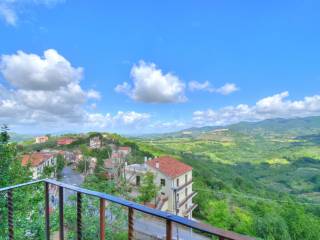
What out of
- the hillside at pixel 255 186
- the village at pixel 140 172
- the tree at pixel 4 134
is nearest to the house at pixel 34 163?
the tree at pixel 4 134

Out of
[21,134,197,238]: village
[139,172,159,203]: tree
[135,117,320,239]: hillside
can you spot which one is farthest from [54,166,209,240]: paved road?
[135,117,320,239]: hillside

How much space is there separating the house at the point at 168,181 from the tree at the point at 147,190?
1.18 meters

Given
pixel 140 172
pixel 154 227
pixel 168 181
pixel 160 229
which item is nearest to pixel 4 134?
pixel 154 227

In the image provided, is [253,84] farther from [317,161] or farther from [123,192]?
[123,192]

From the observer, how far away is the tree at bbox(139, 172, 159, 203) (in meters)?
16.3

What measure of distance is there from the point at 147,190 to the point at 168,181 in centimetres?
352

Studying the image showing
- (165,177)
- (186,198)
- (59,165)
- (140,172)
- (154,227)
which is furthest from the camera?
(186,198)

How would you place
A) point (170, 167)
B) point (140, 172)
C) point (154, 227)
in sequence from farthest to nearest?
1. point (170, 167)
2. point (140, 172)
3. point (154, 227)

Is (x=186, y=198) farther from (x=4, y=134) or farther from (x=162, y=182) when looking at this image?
(x=4, y=134)

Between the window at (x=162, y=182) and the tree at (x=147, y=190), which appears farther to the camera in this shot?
the window at (x=162, y=182)

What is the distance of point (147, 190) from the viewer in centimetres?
1675

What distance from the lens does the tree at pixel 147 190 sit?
640 inches

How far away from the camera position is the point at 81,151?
2269 centimetres

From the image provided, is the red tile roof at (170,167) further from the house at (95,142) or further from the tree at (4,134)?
the tree at (4,134)
